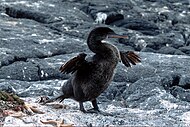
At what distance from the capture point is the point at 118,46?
15492 millimetres

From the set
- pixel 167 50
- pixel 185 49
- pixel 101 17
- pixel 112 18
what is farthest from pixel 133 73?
pixel 112 18

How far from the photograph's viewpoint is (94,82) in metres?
8.03

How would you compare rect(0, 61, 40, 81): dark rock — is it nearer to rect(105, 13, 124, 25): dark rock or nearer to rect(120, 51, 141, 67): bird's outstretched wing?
rect(120, 51, 141, 67): bird's outstretched wing

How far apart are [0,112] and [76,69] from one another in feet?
4.70

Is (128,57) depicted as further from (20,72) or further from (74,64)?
(20,72)

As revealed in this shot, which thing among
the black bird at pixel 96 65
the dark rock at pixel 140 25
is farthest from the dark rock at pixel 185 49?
the black bird at pixel 96 65

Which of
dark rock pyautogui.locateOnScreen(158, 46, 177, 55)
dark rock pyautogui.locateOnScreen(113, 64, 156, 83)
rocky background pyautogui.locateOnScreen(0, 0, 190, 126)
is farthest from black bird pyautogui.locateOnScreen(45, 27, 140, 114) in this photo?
dark rock pyautogui.locateOnScreen(158, 46, 177, 55)

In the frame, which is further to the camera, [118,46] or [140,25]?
[140,25]

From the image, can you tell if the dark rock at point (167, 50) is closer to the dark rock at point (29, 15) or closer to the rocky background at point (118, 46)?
the rocky background at point (118, 46)

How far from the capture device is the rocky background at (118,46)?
29.9 feet

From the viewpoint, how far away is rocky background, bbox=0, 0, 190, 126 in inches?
359

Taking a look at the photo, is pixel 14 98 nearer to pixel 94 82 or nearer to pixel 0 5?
pixel 94 82

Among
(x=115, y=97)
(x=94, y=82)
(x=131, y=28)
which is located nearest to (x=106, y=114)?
(x=94, y=82)

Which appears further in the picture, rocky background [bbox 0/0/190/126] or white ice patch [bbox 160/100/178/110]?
white ice patch [bbox 160/100/178/110]
